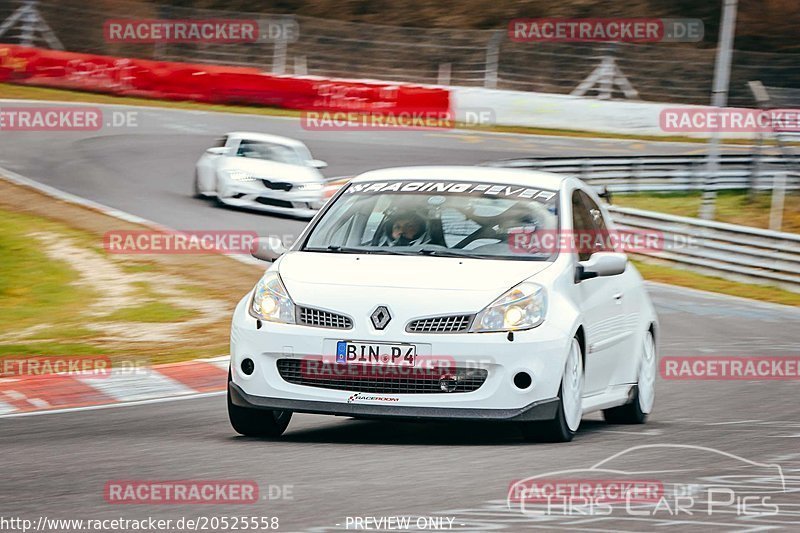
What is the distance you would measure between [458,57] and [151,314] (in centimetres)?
2585

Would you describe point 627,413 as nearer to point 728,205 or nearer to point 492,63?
point 728,205

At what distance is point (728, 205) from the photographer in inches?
1247

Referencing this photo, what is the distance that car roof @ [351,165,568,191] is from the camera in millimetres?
8656

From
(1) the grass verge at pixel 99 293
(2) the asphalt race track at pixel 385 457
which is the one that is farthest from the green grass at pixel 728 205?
(2) the asphalt race track at pixel 385 457

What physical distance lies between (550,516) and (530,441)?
83.2 inches

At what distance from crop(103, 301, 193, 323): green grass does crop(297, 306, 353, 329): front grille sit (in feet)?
22.0

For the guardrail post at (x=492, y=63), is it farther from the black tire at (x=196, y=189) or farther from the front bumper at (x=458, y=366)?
the front bumper at (x=458, y=366)

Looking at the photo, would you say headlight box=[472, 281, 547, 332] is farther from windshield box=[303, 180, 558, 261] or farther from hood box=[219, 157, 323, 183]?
hood box=[219, 157, 323, 183]

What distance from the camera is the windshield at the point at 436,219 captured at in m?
8.16

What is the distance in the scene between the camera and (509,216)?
8.33 meters

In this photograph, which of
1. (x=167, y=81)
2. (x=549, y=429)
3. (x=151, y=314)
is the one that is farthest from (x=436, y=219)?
(x=167, y=81)

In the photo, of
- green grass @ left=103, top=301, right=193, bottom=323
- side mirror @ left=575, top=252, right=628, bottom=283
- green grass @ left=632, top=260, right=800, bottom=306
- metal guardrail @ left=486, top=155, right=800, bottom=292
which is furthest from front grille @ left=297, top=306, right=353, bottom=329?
metal guardrail @ left=486, top=155, right=800, bottom=292

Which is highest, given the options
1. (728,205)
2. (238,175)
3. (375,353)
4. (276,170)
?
(375,353)

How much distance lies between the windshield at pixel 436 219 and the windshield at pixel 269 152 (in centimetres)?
1375
